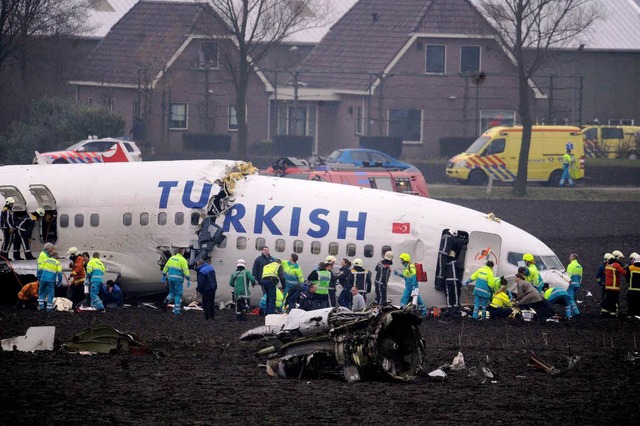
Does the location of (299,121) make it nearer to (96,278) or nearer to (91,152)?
(91,152)

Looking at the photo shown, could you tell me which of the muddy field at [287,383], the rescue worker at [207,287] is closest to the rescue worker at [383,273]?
the muddy field at [287,383]

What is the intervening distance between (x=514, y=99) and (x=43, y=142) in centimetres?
2800

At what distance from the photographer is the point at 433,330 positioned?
99.5 ft

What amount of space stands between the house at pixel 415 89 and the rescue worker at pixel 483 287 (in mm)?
40242

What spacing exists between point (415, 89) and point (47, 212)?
43.5 m

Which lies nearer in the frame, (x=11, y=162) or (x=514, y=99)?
(x=11, y=162)

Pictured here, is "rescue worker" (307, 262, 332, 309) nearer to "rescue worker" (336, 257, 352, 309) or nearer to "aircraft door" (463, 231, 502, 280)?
"rescue worker" (336, 257, 352, 309)

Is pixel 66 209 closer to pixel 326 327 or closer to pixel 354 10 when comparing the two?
pixel 326 327

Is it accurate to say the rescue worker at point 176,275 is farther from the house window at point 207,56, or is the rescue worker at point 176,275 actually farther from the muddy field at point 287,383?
the house window at point 207,56

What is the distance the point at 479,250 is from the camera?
1292 inches

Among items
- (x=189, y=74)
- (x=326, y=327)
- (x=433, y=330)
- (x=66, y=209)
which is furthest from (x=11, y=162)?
(x=326, y=327)

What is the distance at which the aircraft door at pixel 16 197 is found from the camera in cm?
3369

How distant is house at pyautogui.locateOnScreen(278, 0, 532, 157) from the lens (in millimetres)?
74062

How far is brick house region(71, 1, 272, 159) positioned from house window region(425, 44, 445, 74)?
32.1 feet
